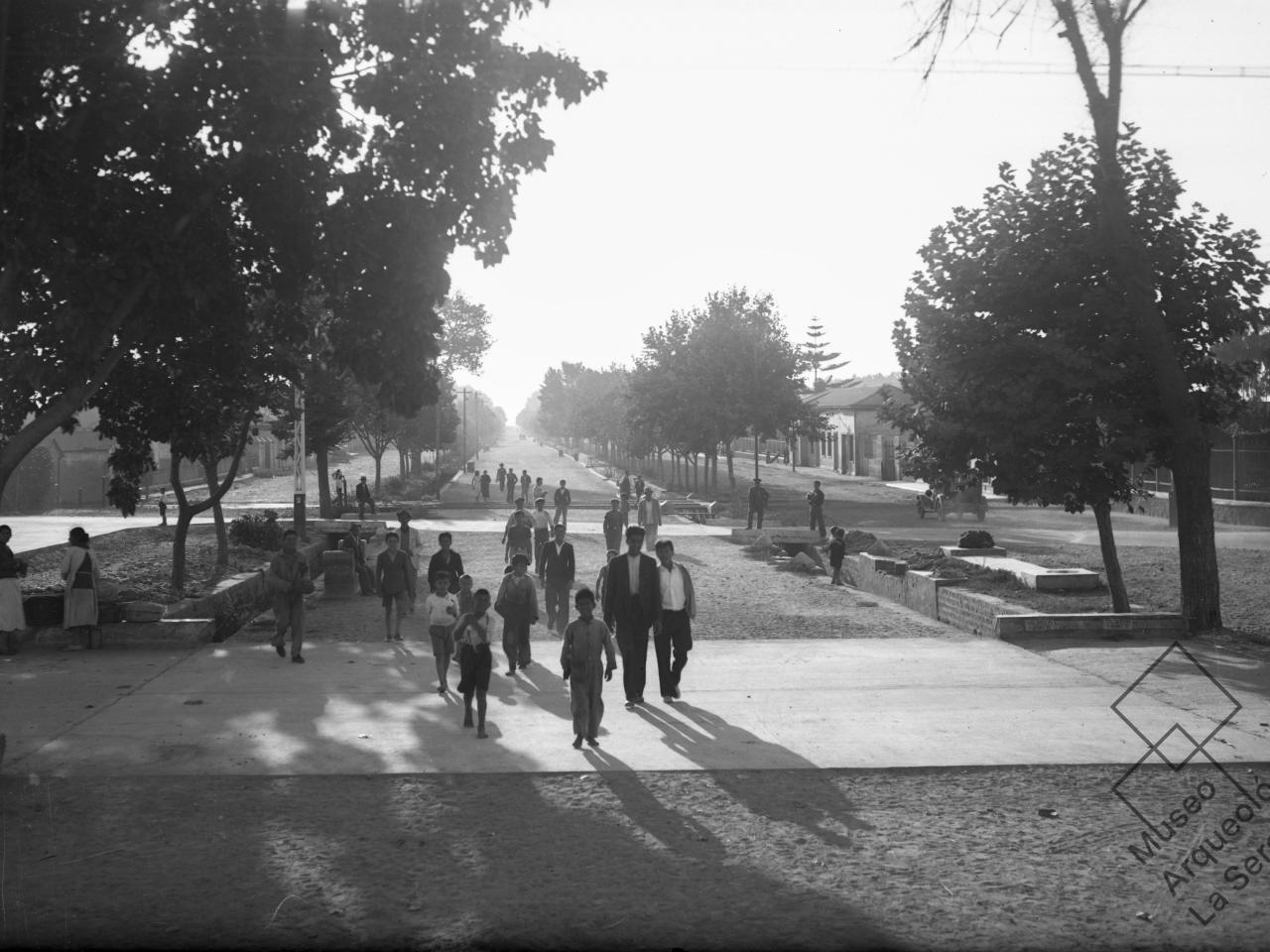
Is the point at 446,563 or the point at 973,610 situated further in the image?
the point at 973,610

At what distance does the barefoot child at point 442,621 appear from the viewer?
11.5 meters

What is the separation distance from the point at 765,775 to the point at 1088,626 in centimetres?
713

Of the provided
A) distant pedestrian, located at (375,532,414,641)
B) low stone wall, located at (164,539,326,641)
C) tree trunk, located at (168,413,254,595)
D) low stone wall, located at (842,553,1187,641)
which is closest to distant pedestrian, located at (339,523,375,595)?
low stone wall, located at (164,539,326,641)

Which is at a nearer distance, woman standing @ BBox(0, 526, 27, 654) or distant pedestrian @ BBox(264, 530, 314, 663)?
distant pedestrian @ BBox(264, 530, 314, 663)

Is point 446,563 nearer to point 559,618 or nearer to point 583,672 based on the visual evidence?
point 559,618

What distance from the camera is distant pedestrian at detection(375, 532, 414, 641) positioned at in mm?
14453

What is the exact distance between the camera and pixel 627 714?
10.6 metres

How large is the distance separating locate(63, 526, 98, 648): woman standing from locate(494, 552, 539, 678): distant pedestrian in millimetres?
4696

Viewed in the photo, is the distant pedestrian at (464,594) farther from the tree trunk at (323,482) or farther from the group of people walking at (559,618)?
the tree trunk at (323,482)

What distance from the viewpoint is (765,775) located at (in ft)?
27.9

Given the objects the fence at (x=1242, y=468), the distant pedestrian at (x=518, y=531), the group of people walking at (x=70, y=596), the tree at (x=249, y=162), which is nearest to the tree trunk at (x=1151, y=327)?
the tree at (x=249, y=162)

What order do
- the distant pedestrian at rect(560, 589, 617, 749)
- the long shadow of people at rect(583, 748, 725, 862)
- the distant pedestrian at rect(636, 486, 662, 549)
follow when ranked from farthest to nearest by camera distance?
the distant pedestrian at rect(636, 486, 662, 549), the distant pedestrian at rect(560, 589, 617, 749), the long shadow of people at rect(583, 748, 725, 862)

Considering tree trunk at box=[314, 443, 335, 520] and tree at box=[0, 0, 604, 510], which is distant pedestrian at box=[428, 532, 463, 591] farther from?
tree trunk at box=[314, 443, 335, 520]

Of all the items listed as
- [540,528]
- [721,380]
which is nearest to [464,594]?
[540,528]
